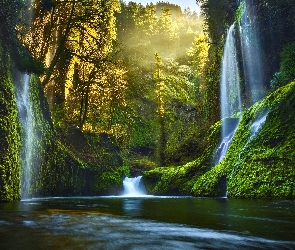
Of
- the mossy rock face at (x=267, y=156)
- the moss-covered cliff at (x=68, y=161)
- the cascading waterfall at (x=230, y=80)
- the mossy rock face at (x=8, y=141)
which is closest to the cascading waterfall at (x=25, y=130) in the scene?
the moss-covered cliff at (x=68, y=161)

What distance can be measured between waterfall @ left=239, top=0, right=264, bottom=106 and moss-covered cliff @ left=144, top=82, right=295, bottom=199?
7233 mm

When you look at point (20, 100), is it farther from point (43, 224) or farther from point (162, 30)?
point (162, 30)

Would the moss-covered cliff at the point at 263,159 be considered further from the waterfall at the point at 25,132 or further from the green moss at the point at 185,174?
the waterfall at the point at 25,132

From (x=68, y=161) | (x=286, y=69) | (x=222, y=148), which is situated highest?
(x=286, y=69)

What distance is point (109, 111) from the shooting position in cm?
2698

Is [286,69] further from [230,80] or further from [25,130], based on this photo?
[25,130]

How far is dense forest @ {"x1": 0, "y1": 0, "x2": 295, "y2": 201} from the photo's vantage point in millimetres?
11805

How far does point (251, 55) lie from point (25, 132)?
15.6 m

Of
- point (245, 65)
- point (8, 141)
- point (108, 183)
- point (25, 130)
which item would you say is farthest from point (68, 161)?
→ point (245, 65)

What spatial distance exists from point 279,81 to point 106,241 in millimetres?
16511

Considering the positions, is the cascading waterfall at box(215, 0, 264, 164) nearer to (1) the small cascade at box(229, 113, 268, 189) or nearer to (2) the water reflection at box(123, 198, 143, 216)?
(1) the small cascade at box(229, 113, 268, 189)

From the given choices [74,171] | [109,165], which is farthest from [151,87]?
[74,171]

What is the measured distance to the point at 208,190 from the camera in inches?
582

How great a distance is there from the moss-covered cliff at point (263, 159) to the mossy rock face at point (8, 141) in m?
7.88
